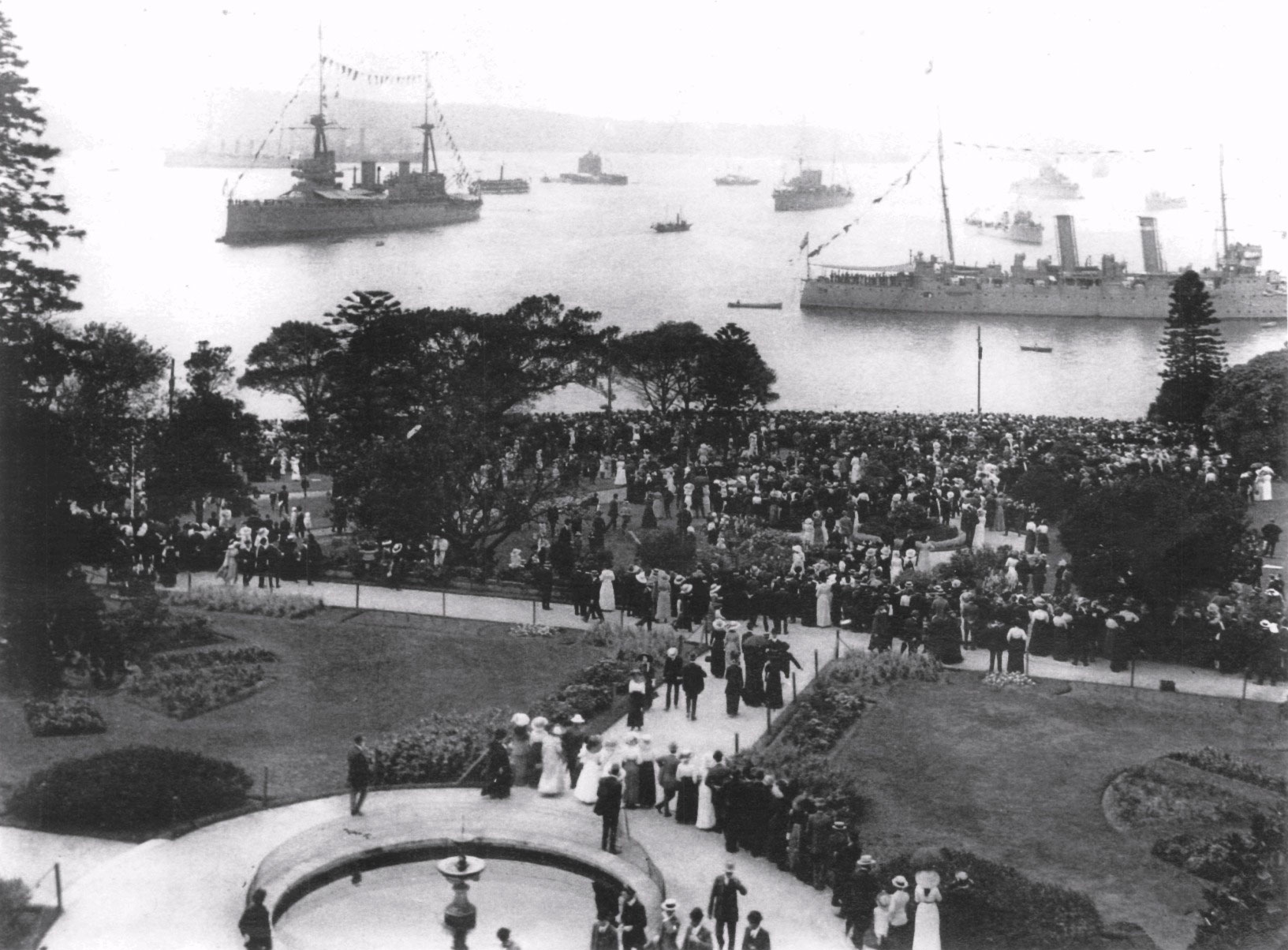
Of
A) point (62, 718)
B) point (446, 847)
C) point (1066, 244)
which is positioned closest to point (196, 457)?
point (62, 718)

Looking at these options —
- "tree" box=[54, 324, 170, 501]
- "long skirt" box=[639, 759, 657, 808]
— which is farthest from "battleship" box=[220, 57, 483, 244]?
"long skirt" box=[639, 759, 657, 808]

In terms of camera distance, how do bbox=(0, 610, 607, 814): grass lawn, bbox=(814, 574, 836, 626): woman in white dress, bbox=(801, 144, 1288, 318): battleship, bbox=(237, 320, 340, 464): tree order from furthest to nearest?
bbox=(801, 144, 1288, 318): battleship → bbox=(237, 320, 340, 464): tree → bbox=(814, 574, 836, 626): woman in white dress → bbox=(0, 610, 607, 814): grass lawn

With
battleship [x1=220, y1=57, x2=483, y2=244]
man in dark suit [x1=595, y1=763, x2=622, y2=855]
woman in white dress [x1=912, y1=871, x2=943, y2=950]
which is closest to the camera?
woman in white dress [x1=912, y1=871, x2=943, y2=950]

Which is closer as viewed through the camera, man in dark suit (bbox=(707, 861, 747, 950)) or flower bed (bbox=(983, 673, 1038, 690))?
man in dark suit (bbox=(707, 861, 747, 950))

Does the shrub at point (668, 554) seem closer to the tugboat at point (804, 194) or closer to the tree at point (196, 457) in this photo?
the tree at point (196, 457)

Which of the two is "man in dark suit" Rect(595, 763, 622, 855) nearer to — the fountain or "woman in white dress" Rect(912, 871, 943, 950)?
the fountain
